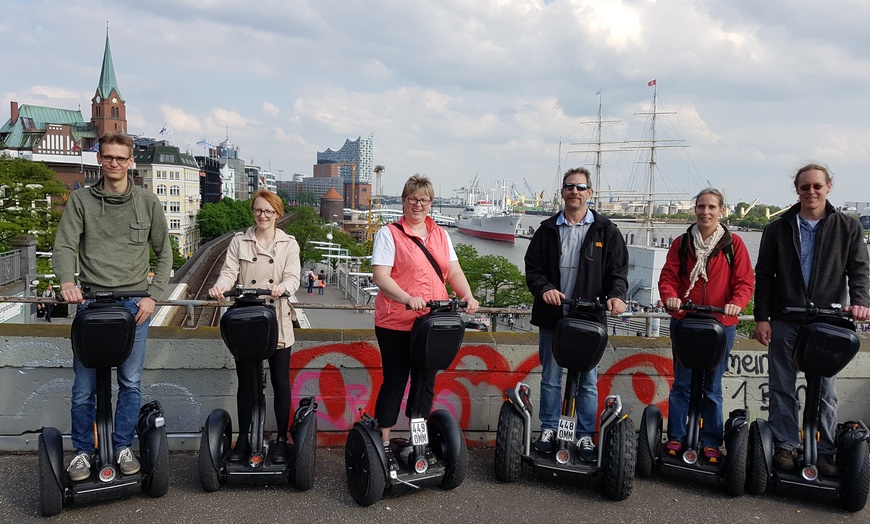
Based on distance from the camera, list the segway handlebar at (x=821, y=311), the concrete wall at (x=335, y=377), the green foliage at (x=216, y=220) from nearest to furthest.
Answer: the segway handlebar at (x=821, y=311) < the concrete wall at (x=335, y=377) < the green foliage at (x=216, y=220)

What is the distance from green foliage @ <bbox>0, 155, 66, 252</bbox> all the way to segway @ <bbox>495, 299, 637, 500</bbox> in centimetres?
3060

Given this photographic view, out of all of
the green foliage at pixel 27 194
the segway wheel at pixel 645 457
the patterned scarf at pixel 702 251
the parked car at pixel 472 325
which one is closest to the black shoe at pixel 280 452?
the parked car at pixel 472 325

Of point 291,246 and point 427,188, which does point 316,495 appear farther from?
point 427,188

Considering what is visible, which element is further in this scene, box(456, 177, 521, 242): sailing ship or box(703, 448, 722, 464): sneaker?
box(456, 177, 521, 242): sailing ship

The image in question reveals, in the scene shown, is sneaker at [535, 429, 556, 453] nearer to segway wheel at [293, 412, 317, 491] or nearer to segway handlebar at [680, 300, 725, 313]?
segway handlebar at [680, 300, 725, 313]

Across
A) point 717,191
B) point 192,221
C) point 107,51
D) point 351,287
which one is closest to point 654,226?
point 351,287

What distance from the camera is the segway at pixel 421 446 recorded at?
11.8 feet

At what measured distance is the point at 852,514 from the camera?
146 inches

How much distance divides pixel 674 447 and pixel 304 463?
7.76ft

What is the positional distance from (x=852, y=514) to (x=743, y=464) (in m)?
0.65

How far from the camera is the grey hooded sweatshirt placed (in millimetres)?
3559

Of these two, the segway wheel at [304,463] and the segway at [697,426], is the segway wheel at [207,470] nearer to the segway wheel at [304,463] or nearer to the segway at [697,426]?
the segway wheel at [304,463]

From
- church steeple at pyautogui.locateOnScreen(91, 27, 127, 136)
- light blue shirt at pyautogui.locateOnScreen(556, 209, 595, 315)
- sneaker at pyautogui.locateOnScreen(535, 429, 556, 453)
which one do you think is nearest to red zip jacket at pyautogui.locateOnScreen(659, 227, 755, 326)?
light blue shirt at pyautogui.locateOnScreen(556, 209, 595, 315)

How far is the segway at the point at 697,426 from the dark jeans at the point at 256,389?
233cm
